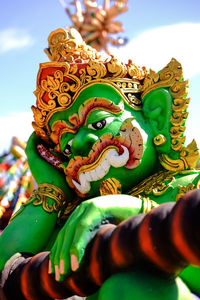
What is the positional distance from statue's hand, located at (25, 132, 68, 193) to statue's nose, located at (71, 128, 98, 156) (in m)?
0.25

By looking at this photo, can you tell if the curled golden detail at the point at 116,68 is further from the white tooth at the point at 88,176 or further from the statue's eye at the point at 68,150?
the white tooth at the point at 88,176

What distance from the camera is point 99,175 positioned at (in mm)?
1686

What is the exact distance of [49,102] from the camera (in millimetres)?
1916

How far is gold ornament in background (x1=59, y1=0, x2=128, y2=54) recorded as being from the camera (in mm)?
4008

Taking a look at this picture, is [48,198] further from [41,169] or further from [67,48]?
[67,48]

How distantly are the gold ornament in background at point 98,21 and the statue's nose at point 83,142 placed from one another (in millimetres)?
2437

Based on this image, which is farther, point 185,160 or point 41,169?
point 41,169

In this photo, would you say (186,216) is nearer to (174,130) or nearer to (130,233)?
(130,233)

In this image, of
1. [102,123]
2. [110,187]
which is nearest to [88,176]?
[110,187]

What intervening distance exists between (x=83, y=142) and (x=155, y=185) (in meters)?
0.38

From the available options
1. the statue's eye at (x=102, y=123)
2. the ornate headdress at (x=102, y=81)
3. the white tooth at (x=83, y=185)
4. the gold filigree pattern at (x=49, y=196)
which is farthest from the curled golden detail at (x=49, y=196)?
the statue's eye at (x=102, y=123)

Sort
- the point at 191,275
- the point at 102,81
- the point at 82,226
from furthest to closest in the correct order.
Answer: the point at 102,81 → the point at 191,275 → the point at 82,226

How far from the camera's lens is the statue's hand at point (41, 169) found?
195cm

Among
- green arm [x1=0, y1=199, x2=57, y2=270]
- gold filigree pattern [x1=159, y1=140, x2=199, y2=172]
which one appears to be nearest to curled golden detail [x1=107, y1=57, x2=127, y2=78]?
gold filigree pattern [x1=159, y1=140, x2=199, y2=172]
